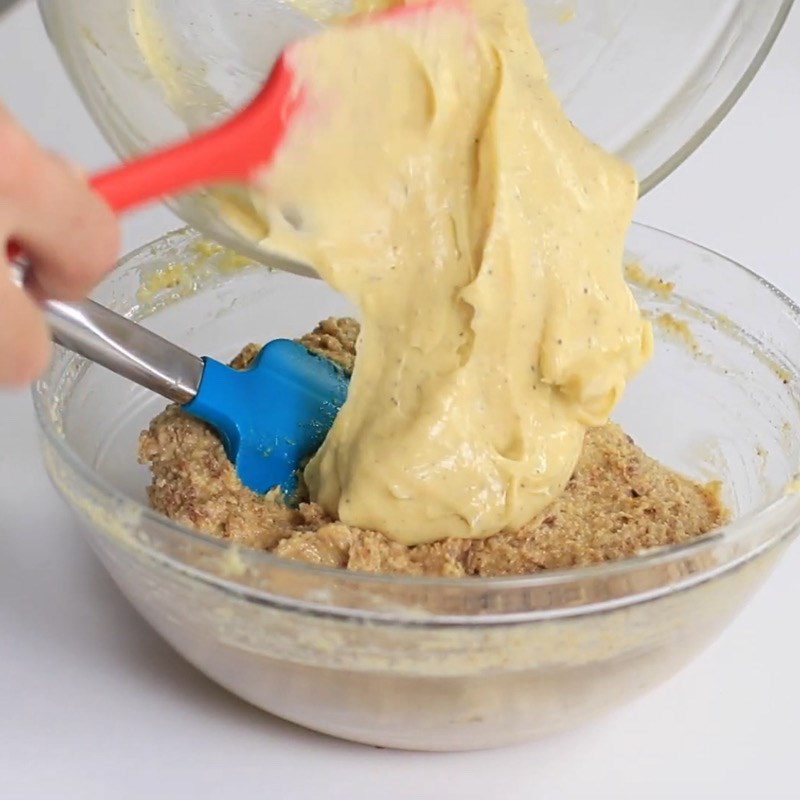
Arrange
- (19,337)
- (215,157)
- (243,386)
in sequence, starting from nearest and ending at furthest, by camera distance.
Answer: (19,337) → (215,157) → (243,386)

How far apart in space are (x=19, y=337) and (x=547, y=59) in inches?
21.4

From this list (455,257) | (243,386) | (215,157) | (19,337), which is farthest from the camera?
(243,386)

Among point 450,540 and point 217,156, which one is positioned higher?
point 217,156

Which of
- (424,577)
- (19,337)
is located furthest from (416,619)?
(19,337)

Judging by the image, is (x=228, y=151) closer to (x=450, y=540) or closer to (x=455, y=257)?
(x=455, y=257)

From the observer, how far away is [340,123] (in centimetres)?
87

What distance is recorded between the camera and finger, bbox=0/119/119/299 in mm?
641

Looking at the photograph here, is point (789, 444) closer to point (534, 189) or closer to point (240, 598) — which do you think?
point (534, 189)

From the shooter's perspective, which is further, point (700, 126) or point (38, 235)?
point (700, 126)

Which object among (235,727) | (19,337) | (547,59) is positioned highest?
(547,59)

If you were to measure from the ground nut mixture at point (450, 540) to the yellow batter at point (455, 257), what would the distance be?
0.02 m

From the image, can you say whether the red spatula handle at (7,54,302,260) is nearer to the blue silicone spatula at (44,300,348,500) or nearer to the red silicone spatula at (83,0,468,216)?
the red silicone spatula at (83,0,468,216)

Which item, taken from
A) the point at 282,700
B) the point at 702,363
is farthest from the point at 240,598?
the point at 702,363

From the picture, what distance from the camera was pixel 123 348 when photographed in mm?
949
